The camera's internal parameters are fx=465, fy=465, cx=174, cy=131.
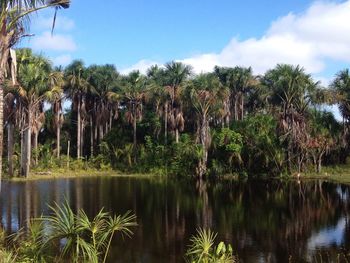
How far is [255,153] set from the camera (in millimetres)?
57500

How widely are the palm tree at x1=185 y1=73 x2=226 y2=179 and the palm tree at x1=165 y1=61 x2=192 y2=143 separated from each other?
15.8ft

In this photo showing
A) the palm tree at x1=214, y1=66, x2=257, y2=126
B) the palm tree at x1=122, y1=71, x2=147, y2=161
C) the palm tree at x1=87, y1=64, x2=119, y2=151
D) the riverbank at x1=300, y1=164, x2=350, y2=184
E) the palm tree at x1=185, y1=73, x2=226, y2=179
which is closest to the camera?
the riverbank at x1=300, y1=164, x2=350, y2=184

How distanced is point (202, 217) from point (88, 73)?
45920 mm

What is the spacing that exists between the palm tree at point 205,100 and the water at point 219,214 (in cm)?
1271

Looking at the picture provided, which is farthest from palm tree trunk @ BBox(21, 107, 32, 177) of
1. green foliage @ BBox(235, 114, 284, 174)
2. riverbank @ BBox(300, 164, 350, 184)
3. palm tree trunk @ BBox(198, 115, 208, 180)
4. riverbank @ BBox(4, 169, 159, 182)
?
riverbank @ BBox(300, 164, 350, 184)

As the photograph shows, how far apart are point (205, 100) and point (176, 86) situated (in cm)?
742

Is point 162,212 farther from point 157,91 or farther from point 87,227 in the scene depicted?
point 157,91

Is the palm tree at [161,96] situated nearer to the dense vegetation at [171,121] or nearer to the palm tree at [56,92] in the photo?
the dense vegetation at [171,121]

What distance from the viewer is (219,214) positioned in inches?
1099

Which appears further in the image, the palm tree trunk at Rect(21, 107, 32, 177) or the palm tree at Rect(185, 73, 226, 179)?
the palm tree at Rect(185, 73, 226, 179)

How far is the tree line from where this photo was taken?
5259 centimetres

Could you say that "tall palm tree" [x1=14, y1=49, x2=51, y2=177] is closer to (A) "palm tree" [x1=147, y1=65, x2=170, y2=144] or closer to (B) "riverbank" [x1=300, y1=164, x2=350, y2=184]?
(A) "palm tree" [x1=147, y1=65, x2=170, y2=144]

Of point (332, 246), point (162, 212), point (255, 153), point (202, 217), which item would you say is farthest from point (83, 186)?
point (332, 246)

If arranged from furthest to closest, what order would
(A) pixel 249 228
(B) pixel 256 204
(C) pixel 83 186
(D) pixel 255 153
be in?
(D) pixel 255 153, (C) pixel 83 186, (B) pixel 256 204, (A) pixel 249 228
